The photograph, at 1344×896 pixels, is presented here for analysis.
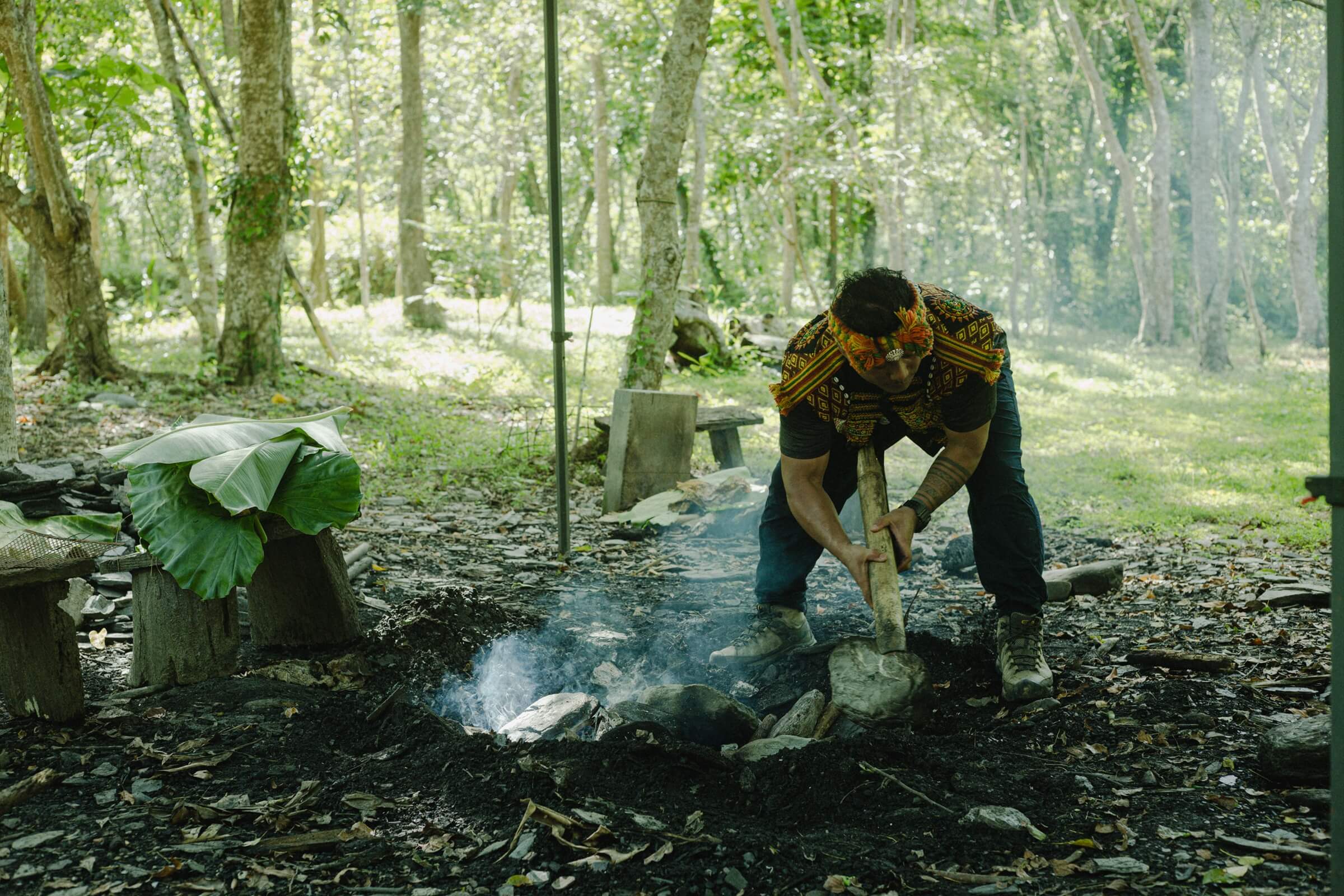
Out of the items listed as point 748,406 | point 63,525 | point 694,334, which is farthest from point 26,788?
point 694,334

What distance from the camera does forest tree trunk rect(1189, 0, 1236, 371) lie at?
15008 millimetres

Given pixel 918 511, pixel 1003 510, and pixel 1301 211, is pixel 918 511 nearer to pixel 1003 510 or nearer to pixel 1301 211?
pixel 1003 510

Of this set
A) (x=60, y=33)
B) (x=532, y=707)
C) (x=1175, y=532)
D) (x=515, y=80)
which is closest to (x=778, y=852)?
(x=532, y=707)

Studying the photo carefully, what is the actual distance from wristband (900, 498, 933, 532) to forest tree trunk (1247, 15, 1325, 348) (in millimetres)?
19191

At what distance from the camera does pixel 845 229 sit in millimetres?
24547

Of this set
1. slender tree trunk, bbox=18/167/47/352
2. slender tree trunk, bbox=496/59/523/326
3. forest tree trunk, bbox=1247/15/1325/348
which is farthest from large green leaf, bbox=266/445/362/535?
forest tree trunk, bbox=1247/15/1325/348

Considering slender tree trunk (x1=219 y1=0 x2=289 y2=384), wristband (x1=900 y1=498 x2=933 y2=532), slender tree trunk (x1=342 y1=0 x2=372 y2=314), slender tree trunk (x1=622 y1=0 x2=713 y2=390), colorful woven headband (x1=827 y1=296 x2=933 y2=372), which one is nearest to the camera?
colorful woven headband (x1=827 y1=296 x2=933 y2=372)

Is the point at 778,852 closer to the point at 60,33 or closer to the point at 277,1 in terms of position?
the point at 277,1

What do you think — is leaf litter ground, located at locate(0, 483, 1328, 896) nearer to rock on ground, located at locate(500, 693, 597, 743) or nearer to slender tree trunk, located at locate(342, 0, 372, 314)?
rock on ground, located at locate(500, 693, 597, 743)

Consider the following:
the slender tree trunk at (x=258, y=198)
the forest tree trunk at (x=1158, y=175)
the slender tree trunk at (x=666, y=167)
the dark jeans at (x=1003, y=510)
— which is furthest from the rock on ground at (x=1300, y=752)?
the forest tree trunk at (x=1158, y=175)

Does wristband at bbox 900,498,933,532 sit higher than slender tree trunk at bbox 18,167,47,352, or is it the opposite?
slender tree trunk at bbox 18,167,47,352

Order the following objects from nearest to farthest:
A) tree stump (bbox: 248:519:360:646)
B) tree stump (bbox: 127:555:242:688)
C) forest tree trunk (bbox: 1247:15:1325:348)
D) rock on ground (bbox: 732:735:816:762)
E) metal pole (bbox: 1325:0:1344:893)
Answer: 1. metal pole (bbox: 1325:0:1344:893)
2. rock on ground (bbox: 732:735:816:762)
3. tree stump (bbox: 127:555:242:688)
4. tree stump (bbox: 248:519:360:646)
5. forest tree trunk (bbox: 1247:15:1325:348)

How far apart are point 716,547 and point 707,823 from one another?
3.25m

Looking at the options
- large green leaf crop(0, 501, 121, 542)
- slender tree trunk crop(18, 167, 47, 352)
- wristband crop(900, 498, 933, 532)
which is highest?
slender tree trunk crop(18, 167, 47, 352)
